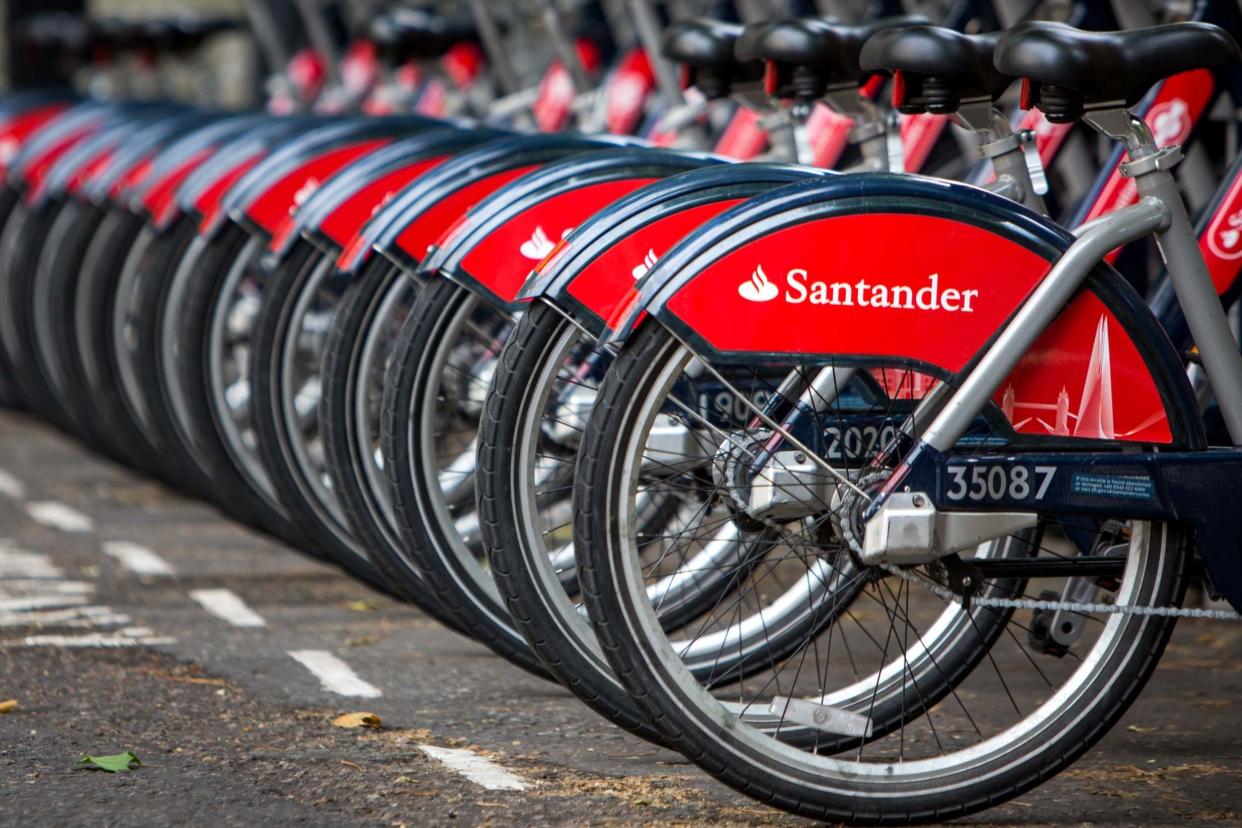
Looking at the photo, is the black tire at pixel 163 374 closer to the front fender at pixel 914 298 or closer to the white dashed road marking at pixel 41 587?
the white dashed road marking at pixel 41 587

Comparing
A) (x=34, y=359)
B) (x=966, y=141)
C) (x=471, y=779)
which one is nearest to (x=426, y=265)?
(x=471, y=779)

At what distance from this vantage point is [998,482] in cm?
330

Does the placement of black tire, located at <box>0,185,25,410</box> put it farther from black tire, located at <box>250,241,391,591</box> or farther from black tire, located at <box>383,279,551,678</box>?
black tire, located at <box>383,279,551,678</box>

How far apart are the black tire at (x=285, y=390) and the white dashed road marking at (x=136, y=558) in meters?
0.85

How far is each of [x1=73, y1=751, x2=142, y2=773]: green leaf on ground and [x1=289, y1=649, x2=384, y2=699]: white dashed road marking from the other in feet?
2.17

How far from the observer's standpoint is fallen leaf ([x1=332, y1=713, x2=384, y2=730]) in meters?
4.12

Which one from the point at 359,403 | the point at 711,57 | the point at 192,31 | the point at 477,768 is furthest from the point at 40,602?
the point at 192,31

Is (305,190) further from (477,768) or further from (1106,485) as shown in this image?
(1106,485)

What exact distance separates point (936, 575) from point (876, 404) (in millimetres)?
294

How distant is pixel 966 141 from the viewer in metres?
6.11

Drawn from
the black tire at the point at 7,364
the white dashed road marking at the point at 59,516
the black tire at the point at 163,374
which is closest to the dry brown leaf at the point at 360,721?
the black tire at the point at 163,374

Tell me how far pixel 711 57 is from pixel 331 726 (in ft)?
4.98

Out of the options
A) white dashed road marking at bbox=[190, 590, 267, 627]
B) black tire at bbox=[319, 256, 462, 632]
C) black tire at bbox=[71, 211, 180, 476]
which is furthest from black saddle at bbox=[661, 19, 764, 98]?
black tire at bbox=[71, 211, 180, 476]

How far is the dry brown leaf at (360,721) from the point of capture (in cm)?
412
